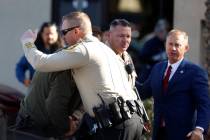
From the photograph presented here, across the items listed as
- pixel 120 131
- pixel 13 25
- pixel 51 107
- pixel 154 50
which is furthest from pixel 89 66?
pixel 13 25

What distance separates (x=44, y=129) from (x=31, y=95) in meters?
0.31

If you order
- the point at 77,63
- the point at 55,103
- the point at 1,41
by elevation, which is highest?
the point at 77,63

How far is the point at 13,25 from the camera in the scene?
11.3m

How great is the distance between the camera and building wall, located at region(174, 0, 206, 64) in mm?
11234

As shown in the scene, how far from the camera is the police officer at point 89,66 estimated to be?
5.36 m

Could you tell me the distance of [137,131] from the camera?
5602mm

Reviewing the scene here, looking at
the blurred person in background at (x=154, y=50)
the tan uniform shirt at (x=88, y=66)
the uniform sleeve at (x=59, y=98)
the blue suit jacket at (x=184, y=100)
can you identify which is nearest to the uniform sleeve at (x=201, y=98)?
the blue suit jacket at (x=184, y=100)

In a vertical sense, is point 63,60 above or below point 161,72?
above

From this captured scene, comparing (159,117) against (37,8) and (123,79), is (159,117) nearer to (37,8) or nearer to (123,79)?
(123,79)

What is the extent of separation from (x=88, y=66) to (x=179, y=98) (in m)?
1.14

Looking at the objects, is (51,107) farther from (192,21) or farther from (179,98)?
(192,21)

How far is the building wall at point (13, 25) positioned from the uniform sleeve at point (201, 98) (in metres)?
5.57

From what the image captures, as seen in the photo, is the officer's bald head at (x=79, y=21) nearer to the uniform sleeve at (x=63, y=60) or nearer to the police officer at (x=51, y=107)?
the uniform sleeve at (x=63, y=60)

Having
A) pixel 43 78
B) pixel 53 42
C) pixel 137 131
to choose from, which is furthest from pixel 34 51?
pixel 53 42
